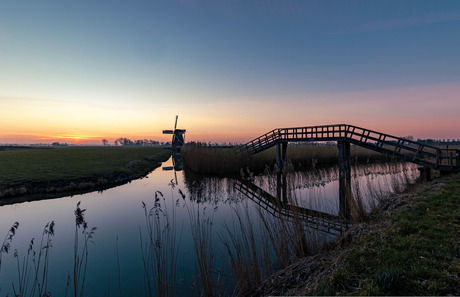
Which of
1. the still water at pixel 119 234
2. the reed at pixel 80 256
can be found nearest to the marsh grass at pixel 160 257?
the still water at pixel 119 234

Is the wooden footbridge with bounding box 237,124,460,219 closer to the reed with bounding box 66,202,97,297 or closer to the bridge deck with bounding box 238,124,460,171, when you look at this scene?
the bridge deck with bounding box 238,124,460,171

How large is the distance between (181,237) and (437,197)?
8.64m

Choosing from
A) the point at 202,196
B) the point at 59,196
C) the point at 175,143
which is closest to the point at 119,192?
the point at 59,196

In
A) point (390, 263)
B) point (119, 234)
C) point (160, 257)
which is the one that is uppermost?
point (390, 263)

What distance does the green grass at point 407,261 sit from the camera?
300cm

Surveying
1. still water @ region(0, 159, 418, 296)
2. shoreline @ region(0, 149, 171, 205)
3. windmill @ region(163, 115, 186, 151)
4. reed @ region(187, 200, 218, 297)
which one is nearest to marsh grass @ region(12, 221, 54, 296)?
still water @ region(0, 159, 418, 296)

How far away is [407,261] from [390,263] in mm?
264

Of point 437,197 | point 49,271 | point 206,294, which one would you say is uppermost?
point 437,197

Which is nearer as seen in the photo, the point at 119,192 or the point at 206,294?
the point at 206,294

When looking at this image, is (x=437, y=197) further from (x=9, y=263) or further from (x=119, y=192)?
(x=119, y=192)

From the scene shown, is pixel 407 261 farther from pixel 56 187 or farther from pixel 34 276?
pixel 56 187

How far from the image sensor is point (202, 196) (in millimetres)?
13195

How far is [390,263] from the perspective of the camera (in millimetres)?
3633

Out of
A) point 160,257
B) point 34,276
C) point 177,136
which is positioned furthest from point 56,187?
point 177,136
